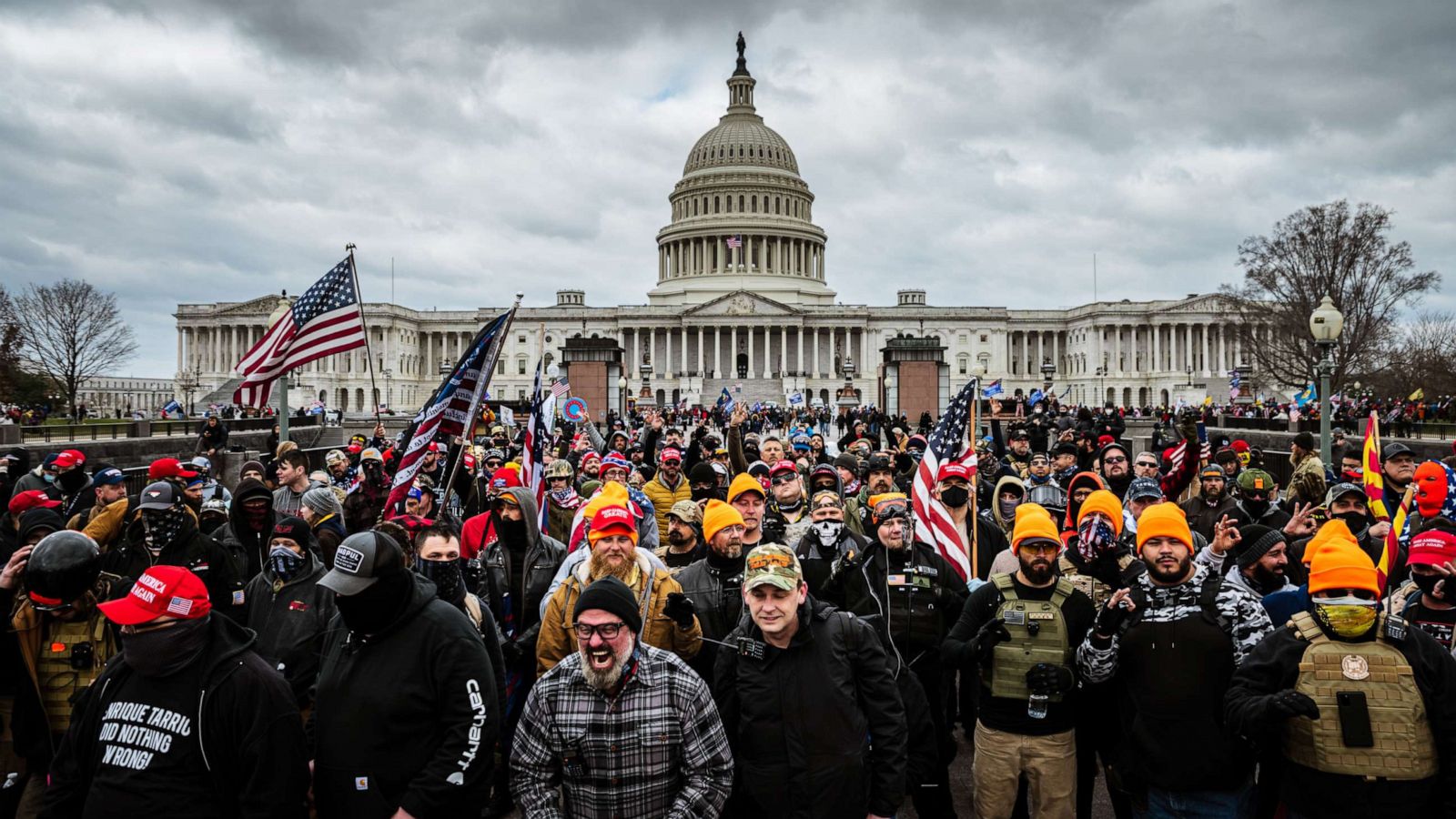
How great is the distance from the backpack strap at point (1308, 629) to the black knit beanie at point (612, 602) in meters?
2.84

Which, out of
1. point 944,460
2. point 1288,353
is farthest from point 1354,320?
point 944,460

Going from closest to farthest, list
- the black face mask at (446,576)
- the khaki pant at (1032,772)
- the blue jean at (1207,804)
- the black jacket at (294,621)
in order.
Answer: the blue jean at (1207,804) < the khaki pant at (1032,772) < the black face mask at (446,576) < the black jacket at (294,621)

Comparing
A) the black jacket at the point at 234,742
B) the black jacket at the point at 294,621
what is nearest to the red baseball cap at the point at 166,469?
Answer: the black jacket at the point at 294,621

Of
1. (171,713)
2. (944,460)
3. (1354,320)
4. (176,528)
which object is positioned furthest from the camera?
(1354,320)

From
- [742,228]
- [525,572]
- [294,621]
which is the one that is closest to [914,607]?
[525,572]

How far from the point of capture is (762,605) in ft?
13.4

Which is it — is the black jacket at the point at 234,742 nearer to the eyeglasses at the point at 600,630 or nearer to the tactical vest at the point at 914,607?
the eyeglasses at the point at 600,630

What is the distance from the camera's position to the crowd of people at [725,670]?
146 inches

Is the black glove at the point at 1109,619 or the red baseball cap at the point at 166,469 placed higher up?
the red baseball cap at the point at 166,469

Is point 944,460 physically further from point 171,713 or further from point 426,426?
point 171,713

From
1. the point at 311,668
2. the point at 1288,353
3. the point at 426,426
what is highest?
the point at 1288,353

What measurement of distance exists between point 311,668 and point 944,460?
5679 mm

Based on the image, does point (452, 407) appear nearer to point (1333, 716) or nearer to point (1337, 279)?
point (1333, 716)

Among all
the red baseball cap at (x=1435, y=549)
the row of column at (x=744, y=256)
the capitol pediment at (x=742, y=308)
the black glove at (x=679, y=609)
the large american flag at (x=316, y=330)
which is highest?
the row of column at (x=744, y=256)
